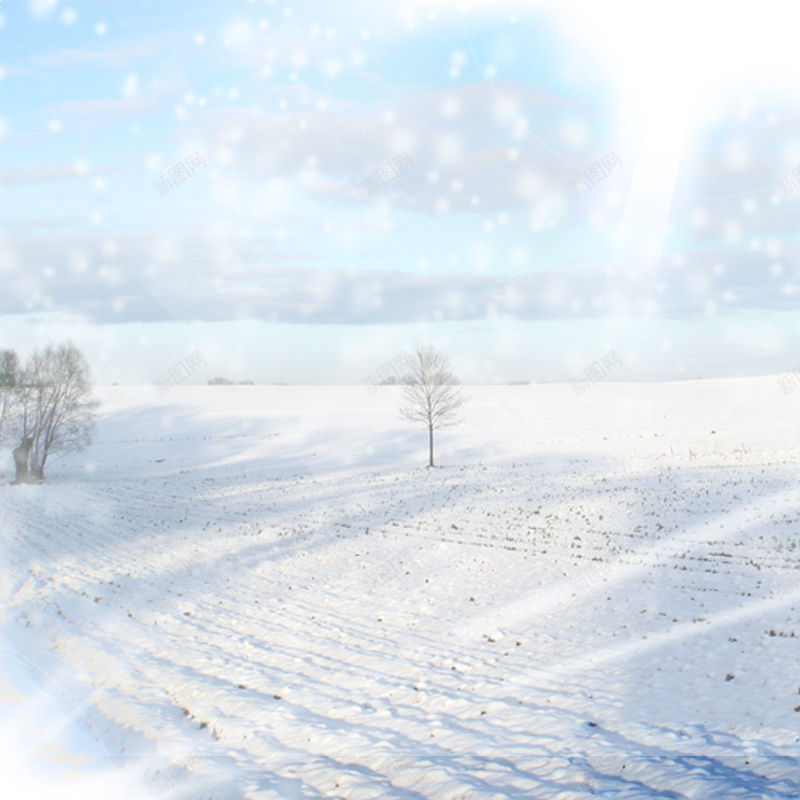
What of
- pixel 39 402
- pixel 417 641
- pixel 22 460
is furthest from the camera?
pixel 39 402

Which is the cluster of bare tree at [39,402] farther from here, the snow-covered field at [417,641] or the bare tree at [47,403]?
the snow-covered field at [417,641]

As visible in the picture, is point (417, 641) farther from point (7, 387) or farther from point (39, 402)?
point (7, 387)

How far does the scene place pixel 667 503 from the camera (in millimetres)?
23562

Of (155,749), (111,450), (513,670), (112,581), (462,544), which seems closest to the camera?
(155,749)

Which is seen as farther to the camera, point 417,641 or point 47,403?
point 47,403

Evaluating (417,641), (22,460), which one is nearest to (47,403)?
(22,460)

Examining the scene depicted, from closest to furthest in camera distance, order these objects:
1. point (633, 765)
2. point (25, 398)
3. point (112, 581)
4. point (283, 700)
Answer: point (633, 765)
point (283, 700)
point (112, 581)
point (25, 398)

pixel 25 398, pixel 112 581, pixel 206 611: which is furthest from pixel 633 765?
pixel 25 398

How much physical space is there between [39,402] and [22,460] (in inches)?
181

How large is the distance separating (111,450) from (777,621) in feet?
189

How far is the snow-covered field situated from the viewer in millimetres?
7324

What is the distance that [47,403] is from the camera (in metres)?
49.4

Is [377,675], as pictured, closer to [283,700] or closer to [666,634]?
[283,700]

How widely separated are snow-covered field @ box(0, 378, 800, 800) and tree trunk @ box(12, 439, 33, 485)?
15.5 metres
